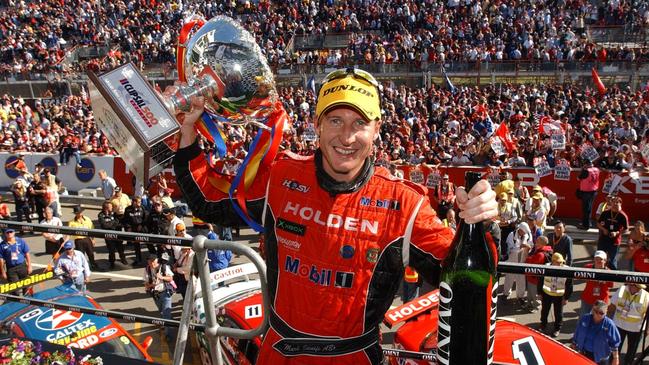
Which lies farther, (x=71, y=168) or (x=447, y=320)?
(x=71, y=168)

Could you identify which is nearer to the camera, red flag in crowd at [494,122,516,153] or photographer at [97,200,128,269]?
photographer at [97,200,128,269]

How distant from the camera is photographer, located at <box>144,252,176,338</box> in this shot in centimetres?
791

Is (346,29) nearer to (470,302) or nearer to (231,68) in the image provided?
(231,68)

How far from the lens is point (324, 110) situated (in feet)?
7.49

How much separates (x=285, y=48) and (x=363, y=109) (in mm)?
28987

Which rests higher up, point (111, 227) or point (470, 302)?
point (470, 302)

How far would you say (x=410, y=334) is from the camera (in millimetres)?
4824

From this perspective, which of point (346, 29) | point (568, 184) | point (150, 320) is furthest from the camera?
point (346, 29)

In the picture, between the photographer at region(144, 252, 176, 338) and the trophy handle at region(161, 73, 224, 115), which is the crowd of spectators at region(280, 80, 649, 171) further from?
the trophy handle at region(161, 73, 224, 115)

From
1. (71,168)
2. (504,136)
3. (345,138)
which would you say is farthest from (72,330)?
(71,168)

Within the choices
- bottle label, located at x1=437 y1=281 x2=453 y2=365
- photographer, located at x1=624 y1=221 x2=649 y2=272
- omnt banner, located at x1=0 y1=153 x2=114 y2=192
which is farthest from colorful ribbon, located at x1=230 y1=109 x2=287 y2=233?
omnt banner, located at x1=0 y1=153 x2=114 y2=192

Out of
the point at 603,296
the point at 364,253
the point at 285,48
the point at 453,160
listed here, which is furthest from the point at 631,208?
the point at 285,48

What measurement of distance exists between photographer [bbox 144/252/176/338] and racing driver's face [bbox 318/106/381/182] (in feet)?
20.2

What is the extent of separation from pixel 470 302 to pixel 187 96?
1.51 m
